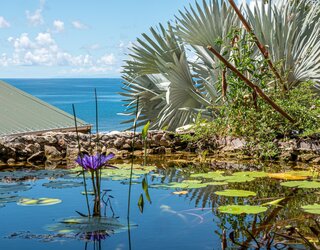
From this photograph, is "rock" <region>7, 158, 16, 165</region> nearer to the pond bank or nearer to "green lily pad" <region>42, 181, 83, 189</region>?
the pond bank

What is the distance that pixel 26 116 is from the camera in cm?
1039

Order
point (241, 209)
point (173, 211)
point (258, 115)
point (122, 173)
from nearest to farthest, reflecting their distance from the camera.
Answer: point (241, 209)
point (173, 211)
point (122, 173)
point (258, 115)

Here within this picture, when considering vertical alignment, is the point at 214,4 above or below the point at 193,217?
above

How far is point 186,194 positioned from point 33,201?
3.37 ft

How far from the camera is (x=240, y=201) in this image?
12.7 ft

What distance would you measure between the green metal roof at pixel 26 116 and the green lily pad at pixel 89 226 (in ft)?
20.6

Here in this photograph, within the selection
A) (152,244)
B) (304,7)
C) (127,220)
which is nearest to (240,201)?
(127,220)

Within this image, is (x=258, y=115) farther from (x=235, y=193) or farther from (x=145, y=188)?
(x=235, y=193)

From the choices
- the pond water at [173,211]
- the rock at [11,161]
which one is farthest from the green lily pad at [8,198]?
the rock at [11,161]

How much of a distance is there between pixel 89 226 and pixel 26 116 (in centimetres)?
760

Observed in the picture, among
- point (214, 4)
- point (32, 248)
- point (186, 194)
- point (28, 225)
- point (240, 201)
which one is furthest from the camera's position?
point (214, 4)

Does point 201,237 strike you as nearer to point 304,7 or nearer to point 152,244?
point 152,244

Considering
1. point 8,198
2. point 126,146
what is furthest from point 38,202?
point 126,146

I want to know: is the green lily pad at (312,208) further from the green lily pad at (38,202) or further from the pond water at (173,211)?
the green lily pad at (38,202)
